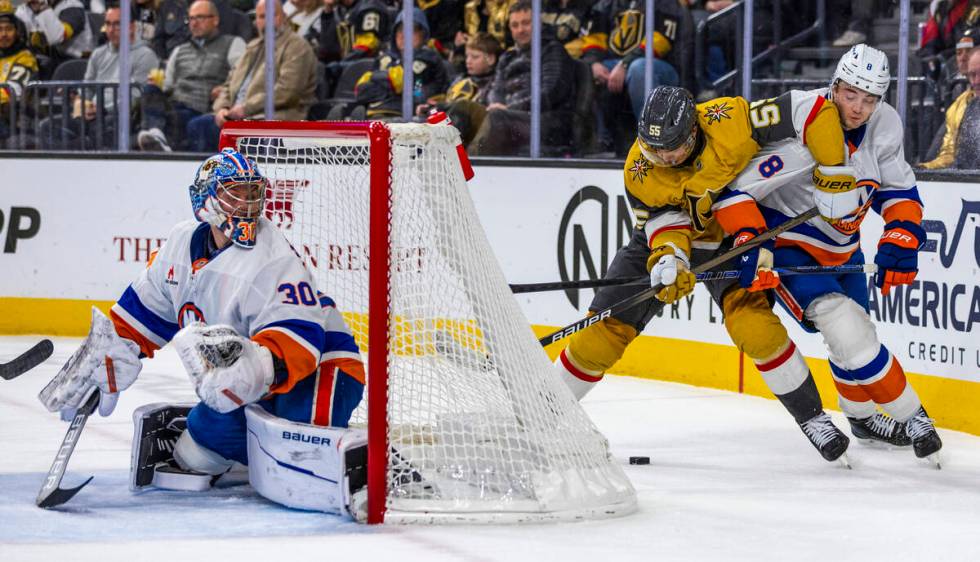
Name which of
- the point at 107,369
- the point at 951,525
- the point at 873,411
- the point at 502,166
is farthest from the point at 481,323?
the point at 502,166

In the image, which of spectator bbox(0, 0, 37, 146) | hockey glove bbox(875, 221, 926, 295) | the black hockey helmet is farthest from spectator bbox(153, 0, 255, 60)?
hockey glove bbox(875, 221, 926, 295)

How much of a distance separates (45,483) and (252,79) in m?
3.54

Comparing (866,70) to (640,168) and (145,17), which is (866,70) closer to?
(640,168)

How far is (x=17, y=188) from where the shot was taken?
22.4 feet

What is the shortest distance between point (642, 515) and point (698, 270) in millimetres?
889

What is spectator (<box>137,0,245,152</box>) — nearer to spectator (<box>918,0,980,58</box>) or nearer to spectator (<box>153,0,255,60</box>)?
spectator (<box>153,0,255,60</box>)

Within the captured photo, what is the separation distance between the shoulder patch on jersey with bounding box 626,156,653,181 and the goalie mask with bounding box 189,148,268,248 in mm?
1121

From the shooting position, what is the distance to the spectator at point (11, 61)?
7047 mm

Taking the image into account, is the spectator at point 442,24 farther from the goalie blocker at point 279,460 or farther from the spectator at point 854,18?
the goalie blocker at point 279,460

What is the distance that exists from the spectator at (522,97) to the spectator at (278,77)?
2.83ft

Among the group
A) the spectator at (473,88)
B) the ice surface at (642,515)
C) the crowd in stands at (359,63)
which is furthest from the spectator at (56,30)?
the ice surface at (642,515)

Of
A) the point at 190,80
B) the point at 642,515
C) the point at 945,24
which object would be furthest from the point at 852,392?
the point at 190,80

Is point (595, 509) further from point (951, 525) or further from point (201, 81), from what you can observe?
point (201, 81)

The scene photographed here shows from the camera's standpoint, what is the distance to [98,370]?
348cm
